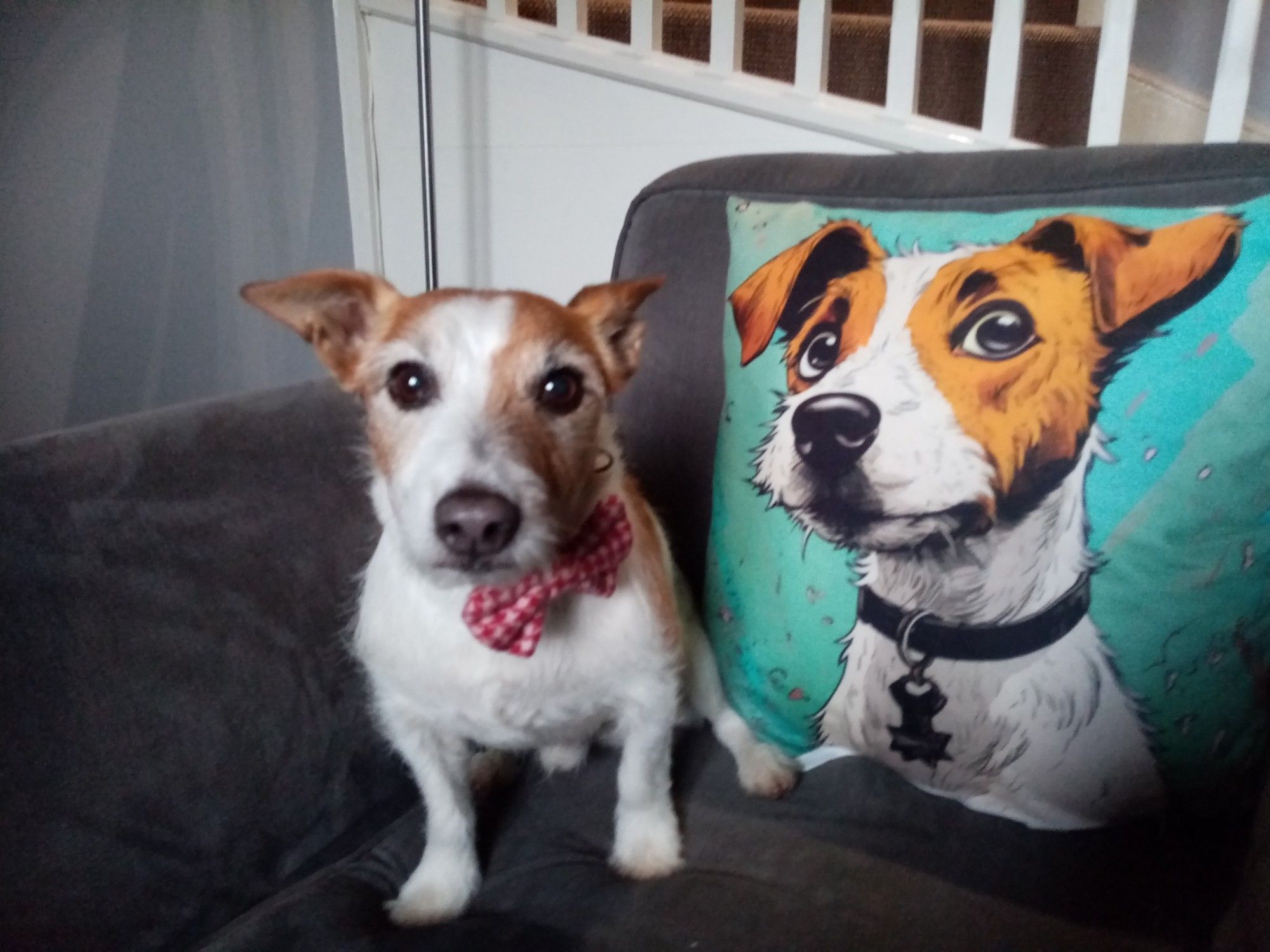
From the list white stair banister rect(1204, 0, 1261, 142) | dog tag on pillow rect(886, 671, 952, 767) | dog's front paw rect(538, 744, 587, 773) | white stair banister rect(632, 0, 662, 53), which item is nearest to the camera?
dog tag on pillow rect(886, 671, 952, 767)

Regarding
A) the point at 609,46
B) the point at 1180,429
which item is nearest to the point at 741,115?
the point at 609,46

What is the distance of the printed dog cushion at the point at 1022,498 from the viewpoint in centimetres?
82

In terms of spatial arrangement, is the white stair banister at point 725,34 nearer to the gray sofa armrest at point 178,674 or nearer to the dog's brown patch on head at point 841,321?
the dog's brown patch on head at point 841,321

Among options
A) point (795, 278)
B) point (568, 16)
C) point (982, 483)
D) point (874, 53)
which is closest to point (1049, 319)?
point (982, 483)

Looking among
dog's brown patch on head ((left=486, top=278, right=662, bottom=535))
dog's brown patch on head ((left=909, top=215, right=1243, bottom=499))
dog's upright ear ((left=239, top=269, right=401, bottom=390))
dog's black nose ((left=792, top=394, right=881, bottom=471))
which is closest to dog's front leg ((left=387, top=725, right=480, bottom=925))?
dog's brown patch on head ((left=486, top=278, right=662, bottom=535))

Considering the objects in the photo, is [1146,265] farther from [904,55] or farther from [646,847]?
[904,55]

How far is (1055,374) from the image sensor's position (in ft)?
2.88

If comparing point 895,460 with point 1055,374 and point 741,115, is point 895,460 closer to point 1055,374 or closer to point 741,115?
point 1055,374

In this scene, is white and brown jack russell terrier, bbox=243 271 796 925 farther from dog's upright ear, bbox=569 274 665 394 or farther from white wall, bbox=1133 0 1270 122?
white wall, bbox=1133 0 1270 122

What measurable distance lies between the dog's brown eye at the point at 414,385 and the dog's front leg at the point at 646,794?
478mm

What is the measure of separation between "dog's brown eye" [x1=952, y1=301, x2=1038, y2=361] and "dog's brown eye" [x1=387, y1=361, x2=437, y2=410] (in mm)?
613

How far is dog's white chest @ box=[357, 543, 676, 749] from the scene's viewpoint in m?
1.03

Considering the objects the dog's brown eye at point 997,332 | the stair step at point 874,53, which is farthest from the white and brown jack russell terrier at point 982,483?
the stair step at point 874,53

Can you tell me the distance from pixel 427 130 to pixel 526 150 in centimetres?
37
